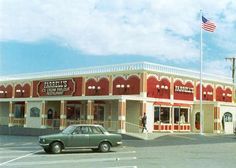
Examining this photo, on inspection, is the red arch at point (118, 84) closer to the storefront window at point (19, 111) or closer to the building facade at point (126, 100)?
the building facade at point (126, 100)

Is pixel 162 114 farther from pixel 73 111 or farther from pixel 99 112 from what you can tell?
pixel 73 111

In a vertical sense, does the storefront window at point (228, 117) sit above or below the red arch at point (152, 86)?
below

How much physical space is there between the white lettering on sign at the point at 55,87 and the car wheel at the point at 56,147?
2269 cm

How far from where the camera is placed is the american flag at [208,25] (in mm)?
37938

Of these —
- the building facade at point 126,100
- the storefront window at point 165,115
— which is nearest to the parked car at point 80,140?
the building facade at point 126,100

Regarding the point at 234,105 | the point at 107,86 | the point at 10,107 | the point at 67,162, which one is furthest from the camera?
the point at 10,107

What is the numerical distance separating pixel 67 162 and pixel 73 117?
2596 centimetres

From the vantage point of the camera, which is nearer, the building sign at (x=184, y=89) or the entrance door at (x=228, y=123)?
the building sign at (x=184, y=89)

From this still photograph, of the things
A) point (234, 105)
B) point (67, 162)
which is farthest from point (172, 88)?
point (67, 162)

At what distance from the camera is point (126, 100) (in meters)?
37.3

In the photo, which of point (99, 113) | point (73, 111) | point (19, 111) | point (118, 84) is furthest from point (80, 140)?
point (19, 111)

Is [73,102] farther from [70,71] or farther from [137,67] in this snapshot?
[137,67]

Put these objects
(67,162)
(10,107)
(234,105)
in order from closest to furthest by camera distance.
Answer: (67,162) → (234,105) → (10,107)

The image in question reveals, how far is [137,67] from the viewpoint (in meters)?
38.0
